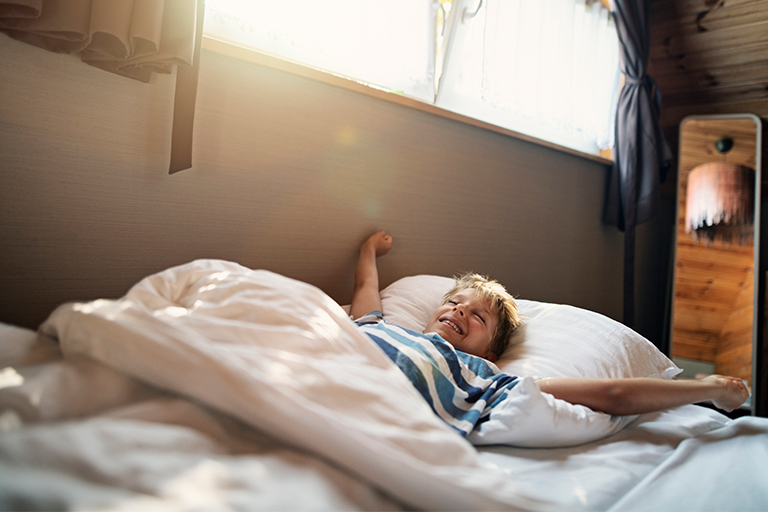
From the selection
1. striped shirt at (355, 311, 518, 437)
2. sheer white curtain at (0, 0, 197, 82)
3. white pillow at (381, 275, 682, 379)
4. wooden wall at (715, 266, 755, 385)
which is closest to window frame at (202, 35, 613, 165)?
sheer white curtain at (0, 0, 197, 82)

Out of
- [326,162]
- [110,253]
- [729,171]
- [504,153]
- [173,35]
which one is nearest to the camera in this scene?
[173,35]

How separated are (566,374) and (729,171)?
6.92ft

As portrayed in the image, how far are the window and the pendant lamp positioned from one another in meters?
0.55

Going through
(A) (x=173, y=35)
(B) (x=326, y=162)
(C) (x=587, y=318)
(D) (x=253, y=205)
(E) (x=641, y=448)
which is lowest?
(E) (x=641, y=448)

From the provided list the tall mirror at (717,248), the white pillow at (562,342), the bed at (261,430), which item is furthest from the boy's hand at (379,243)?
the tall mirror at (717,248)

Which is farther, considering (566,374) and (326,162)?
(326,162)

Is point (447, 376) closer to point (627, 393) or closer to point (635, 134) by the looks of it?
point (627, 393)

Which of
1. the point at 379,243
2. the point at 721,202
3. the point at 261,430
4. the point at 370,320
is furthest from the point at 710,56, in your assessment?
the point at 261,430

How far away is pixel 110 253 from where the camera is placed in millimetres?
1153

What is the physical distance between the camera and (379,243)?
1.59 m

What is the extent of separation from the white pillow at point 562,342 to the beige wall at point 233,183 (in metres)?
0.30

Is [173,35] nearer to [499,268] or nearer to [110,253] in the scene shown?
[110,253]

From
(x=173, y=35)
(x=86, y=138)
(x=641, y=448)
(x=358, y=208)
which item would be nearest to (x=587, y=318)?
(x=641, y=448)

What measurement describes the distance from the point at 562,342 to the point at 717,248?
6.20ft
